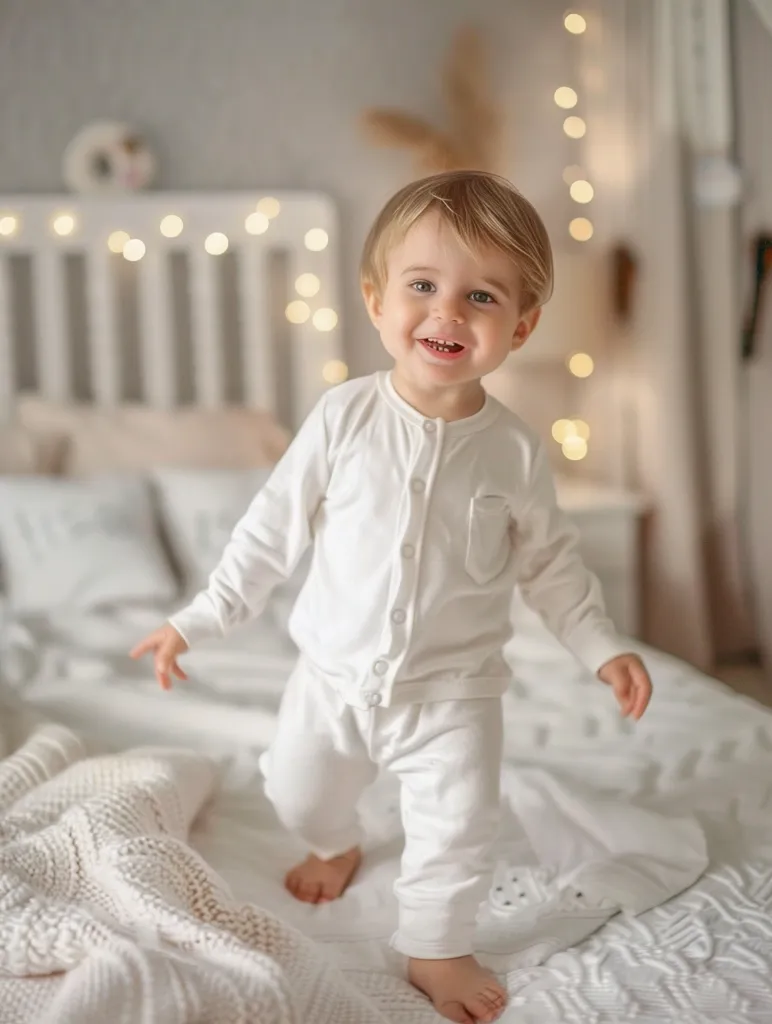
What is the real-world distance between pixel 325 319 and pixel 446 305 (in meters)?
1.91

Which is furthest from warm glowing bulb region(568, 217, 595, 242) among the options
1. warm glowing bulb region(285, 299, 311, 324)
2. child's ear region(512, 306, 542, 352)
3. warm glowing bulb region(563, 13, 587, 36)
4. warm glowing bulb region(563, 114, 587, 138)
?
child's ear region(512, 306, 542, 352)

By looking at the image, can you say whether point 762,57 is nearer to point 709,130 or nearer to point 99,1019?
point 709,130

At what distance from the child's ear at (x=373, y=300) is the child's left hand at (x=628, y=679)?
0.43 meters

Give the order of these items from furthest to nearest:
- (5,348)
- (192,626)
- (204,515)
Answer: (5,348)
(204,515)
(192,626)

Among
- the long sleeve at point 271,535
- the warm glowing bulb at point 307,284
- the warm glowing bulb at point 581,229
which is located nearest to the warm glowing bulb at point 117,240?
the warm glowing bulb at point 307,284

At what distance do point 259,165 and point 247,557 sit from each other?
2.03 meters

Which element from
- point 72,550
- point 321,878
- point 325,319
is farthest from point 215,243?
point 321,878

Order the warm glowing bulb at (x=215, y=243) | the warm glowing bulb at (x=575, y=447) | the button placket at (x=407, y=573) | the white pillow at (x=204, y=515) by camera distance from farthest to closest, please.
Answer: the warm glowing bulb at (x=575, y=447) → the warm glowing bulb at (x=215, y=243) → the white pillow at (x=204, y=515) → the button placket at (x=407, y=573)

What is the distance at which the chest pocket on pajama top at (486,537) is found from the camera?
1077mm

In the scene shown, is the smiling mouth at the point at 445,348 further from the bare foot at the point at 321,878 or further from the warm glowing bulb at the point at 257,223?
the warm glowing bulb at the point at 257,223

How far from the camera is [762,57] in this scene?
267cm

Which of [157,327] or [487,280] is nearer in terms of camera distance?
[487,280]

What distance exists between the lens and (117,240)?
275 centimetres

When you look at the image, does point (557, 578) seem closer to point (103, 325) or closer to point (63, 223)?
point (103, 325)
